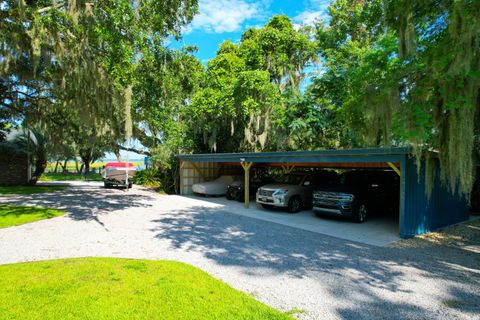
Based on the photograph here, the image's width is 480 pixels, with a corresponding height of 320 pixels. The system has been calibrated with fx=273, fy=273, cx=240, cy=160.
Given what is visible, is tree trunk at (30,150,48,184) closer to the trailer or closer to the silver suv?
the trailer

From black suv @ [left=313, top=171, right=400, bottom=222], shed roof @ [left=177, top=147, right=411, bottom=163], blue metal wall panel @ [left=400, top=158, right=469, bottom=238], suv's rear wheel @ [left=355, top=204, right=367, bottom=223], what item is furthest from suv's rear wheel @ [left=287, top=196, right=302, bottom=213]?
blue metal wall panel @ [left=400, top=158, right=469, bottom=238]

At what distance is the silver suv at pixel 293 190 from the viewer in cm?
1003

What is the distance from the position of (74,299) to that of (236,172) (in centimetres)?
1419

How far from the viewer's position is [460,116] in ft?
14.1

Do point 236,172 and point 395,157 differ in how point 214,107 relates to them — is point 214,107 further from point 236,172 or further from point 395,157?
point 395,157

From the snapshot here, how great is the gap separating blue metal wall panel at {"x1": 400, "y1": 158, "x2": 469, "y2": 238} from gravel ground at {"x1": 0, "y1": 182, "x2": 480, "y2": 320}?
41 cm

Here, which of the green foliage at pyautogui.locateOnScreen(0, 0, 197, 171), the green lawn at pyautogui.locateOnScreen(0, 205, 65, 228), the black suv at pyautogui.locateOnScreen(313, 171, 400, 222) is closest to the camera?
the green foliage at pyautogui.locateOnScreen(0, 0, 197, 171)

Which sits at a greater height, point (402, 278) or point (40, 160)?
point (40, 160)

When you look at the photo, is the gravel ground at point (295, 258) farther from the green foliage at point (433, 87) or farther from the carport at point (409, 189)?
the green foliage at point (433, 87)

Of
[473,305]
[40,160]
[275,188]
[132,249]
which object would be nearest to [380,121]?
[473,305]

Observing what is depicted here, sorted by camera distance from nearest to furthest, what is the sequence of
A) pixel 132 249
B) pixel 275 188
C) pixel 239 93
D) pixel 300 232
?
pixel 132 249, pixel 300 232, pixel 275 188, pixel 239 93

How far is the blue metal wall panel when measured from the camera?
6.70m

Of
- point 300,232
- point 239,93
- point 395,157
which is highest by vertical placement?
point 239,93

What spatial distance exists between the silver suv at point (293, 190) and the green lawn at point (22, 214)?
7210mm
